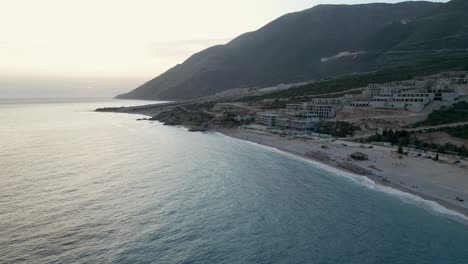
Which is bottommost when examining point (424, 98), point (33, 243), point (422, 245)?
point (422, 245)

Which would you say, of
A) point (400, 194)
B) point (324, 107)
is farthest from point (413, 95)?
point (400, 194)

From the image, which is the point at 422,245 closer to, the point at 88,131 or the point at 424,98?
the point at 424,98

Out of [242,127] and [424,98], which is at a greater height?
[424,98]

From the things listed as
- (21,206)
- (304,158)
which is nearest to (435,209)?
(304,158)

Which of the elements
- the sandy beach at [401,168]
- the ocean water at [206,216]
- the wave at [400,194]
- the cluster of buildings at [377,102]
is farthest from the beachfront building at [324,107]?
the ocean water at [206,216]

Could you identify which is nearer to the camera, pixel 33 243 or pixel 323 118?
pixel 33 243
